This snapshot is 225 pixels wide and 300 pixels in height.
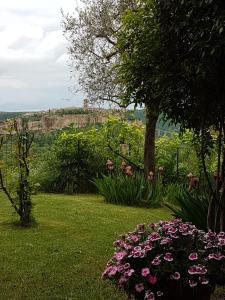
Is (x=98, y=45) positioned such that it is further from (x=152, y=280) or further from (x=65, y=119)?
(x=152, y=280)

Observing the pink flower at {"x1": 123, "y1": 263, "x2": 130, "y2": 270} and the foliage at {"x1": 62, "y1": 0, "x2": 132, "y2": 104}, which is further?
the foliage at {"x1": 62, "y1": 0, "x2": 132, "y2": 104}

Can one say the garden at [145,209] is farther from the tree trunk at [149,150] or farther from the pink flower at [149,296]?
the tree trunk at [149,150]

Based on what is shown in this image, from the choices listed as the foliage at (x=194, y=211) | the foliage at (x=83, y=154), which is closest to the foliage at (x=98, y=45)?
the foliage at (x=83, y=154)

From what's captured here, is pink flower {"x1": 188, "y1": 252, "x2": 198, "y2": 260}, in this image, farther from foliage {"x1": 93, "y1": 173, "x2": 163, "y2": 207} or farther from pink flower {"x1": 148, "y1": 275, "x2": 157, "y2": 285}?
foliage {"x1": 93, "y1": 173, "x2": 163, "y2": 207}

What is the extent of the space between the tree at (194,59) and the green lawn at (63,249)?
6.47 feet


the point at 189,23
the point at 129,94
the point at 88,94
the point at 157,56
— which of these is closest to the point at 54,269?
the point at 129,94

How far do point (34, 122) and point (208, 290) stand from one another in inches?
545

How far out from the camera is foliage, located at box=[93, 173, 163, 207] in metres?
12.1

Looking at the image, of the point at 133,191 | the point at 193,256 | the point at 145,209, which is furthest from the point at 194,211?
the point at 133,191

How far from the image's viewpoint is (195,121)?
5.76 meters

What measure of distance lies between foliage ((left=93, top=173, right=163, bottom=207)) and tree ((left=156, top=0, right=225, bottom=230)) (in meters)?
6.57

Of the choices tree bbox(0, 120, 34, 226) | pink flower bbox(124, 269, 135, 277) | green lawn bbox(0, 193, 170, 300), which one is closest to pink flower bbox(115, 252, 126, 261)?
pink flower bbox(124, 269, 135, 277)

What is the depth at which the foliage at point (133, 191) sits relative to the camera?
12.1m

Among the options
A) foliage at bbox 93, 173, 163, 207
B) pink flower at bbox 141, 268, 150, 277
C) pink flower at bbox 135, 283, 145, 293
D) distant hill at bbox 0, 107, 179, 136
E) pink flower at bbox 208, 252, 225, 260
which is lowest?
foliage at bbox 93, 173, 163, 207
